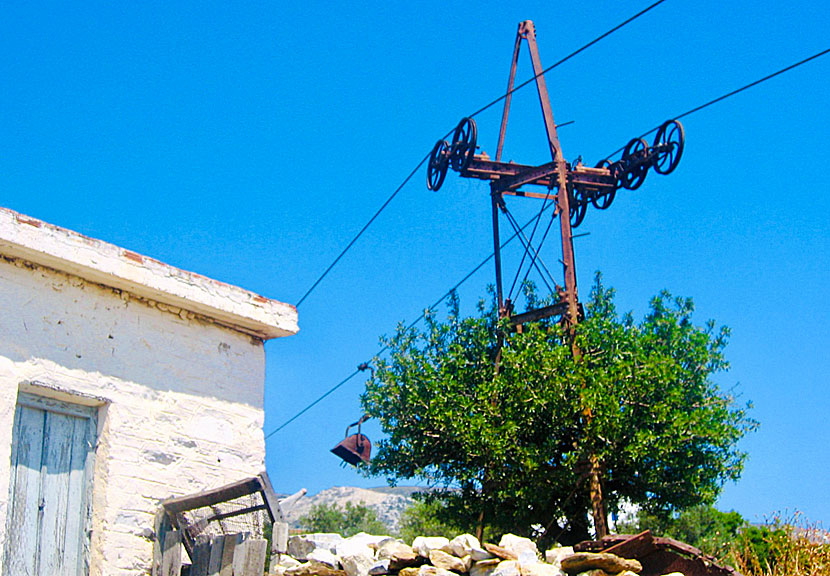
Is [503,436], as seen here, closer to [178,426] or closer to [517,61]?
[517,61]

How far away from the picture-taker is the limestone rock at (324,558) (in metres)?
8.79

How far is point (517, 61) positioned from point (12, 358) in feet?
35.8

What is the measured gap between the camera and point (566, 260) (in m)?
14.4

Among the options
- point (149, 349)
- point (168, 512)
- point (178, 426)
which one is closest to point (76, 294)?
point (149, 349)

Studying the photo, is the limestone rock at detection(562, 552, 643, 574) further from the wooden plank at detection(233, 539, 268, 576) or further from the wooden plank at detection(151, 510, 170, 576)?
the wooden plank at detection(151, 510, 170, 576)

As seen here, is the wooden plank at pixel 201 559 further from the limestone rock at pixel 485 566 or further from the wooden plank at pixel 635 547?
the wooden plank at pixel 635 547

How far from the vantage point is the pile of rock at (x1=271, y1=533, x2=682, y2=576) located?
27.8ft

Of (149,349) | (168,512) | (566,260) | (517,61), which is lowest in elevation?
(168,512)

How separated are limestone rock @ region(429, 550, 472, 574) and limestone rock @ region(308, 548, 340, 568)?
90 centimetres

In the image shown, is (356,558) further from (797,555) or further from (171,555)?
(797,555)

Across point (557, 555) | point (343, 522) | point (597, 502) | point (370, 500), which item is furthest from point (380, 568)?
point (370, 500)

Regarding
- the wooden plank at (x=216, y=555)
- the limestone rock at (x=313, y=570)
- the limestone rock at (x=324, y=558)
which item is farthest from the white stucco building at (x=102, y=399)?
the limestone rock at (x=324, y=558)

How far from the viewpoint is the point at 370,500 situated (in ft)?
172

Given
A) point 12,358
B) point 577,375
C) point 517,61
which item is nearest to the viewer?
point 12,358
